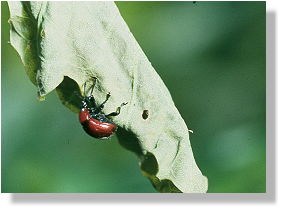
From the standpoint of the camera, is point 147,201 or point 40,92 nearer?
point 40,92

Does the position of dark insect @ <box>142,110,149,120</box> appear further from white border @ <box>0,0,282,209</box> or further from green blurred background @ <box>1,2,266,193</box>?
white border @ <box>0,0,282,209</box>

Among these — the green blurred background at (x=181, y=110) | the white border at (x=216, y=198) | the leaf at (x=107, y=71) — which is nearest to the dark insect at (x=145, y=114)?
the leaf at (x=107, y=71)

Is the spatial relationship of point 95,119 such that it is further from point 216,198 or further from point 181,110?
point 216,198

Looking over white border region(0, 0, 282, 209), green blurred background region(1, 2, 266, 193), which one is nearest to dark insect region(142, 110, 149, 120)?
green blurred background region(1, 2, 266, 193)

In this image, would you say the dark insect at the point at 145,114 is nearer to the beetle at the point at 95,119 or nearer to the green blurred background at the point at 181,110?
the beetle at the point at 95,119

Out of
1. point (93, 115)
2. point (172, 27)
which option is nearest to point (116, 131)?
point (93, 115)

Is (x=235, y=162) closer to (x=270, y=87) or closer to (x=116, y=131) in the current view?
(x=270, y=87)
